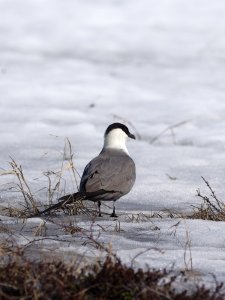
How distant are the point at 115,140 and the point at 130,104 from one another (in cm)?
413

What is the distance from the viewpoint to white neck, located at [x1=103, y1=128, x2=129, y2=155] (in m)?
7.68

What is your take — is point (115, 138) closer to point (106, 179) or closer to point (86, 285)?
point (106, 179)

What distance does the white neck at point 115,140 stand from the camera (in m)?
7.68

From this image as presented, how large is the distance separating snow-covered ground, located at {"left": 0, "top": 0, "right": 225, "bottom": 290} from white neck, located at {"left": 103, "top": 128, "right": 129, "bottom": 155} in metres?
0.36

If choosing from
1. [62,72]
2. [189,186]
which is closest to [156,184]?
[189,186]

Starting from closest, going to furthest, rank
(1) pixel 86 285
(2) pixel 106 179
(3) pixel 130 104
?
(1) pixel 86 285, (2) pixel 106 179, (3) pixel 130 104

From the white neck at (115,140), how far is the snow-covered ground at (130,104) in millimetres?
360

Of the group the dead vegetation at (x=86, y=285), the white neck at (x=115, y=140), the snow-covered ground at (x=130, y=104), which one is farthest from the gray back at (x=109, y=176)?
the dead vegetation at (x=86, y=285)

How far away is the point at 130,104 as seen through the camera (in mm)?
11805

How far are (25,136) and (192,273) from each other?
572 cm

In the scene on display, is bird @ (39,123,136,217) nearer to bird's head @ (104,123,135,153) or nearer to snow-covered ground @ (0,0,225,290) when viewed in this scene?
snow-covered ground @ (0,0,225,290)

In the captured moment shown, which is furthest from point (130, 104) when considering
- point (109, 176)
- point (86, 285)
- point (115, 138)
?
point (86, 285)

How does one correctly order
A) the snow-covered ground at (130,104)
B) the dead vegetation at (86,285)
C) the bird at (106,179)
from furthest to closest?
1. the bird at (106,179)
2. the snow-covered ground at (130,104)
3. the dead vegetation at (86,285)

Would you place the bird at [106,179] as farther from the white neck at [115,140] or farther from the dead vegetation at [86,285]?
the dead vegetation at [86,285]
